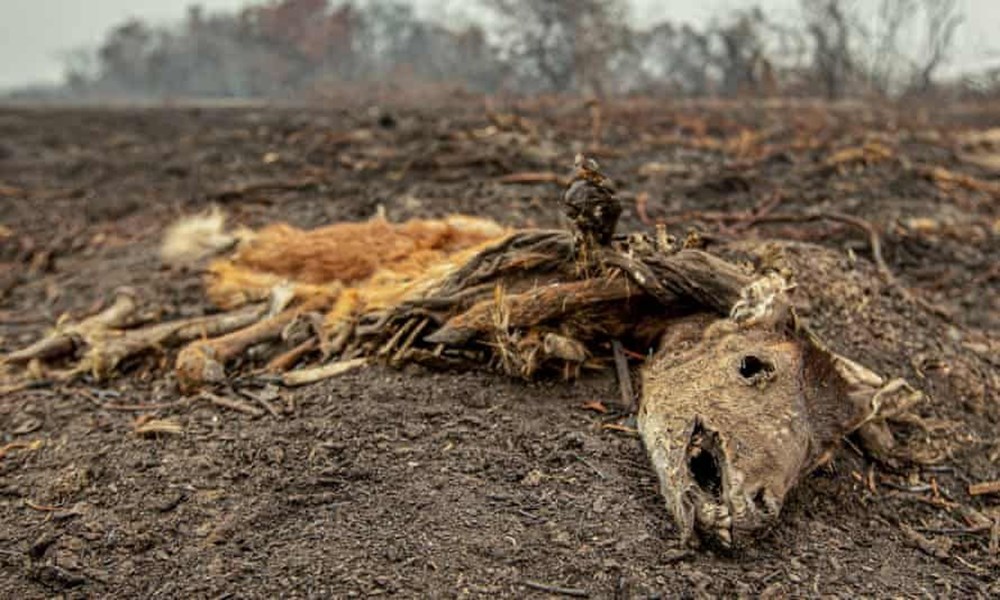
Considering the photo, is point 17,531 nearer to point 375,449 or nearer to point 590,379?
point 375,449

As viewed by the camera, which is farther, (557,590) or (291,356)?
(291,356)

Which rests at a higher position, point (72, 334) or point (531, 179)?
point (531, 179)

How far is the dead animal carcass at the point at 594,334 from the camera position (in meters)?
2.63

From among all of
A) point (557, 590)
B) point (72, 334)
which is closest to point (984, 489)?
point (557, 590)

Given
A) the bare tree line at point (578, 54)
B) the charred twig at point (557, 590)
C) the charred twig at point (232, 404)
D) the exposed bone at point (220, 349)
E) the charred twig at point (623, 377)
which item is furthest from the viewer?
the bare tree line at point (578, 54)

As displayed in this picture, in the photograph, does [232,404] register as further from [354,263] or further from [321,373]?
[354,263]

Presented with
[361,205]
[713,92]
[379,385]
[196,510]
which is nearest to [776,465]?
[379,385]

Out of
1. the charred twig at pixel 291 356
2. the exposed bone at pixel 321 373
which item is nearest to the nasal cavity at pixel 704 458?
the exposed bone at pixel 321 373

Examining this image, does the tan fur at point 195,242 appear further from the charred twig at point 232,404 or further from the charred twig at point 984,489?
the charred twig at point 984,489

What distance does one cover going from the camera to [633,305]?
11.0 feet

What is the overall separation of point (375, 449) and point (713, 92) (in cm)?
1583

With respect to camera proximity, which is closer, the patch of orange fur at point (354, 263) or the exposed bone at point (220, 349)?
the exposed bone at point (220, 349)

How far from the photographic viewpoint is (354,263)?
14.0ft

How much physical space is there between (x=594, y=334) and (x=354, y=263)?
4.84 ft
